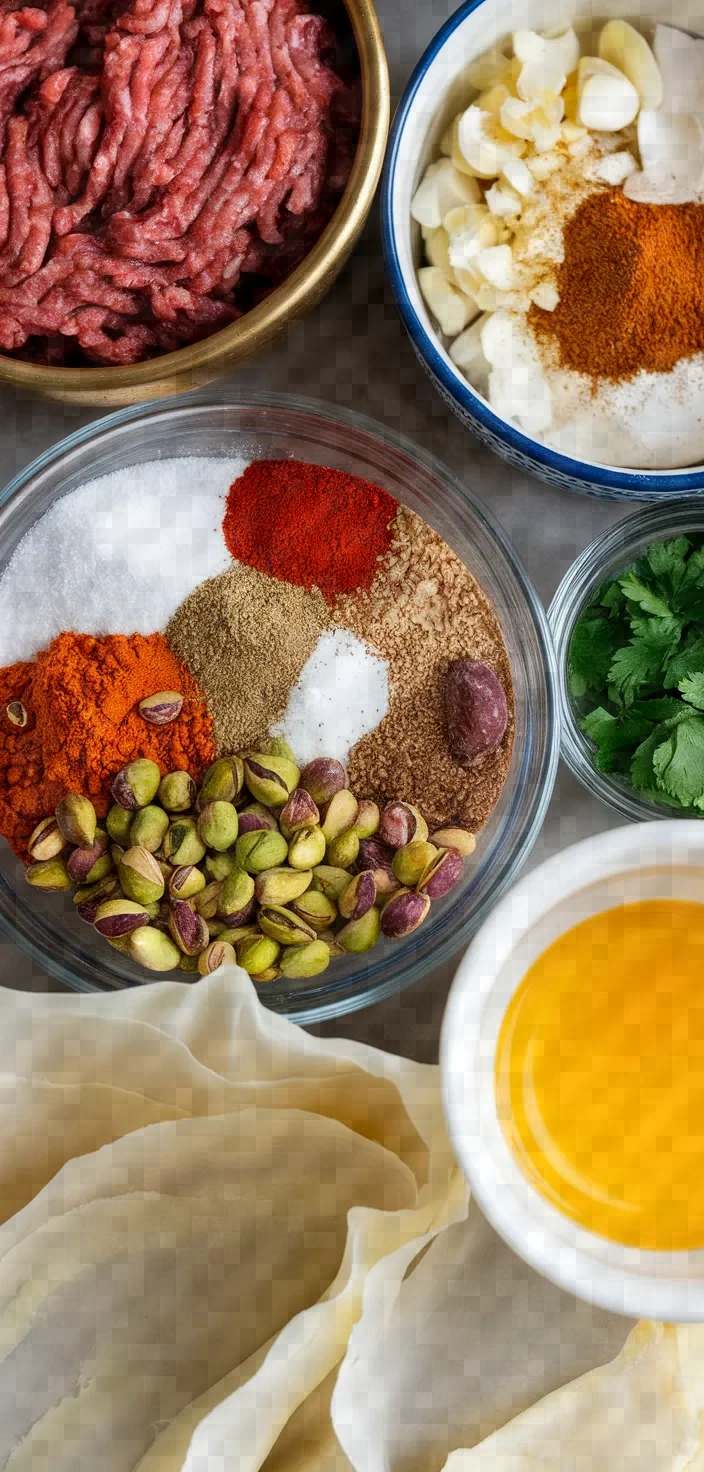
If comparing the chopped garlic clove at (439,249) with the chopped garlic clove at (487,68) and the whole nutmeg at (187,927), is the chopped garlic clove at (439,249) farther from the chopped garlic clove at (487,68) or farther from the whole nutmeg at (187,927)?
the whole nutmeg at (187,927)

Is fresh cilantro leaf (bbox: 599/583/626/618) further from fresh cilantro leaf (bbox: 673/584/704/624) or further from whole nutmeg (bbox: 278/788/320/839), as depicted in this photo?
whole nutmeg (bbox: 278/788/320/839)

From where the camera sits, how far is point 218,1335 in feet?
2.95

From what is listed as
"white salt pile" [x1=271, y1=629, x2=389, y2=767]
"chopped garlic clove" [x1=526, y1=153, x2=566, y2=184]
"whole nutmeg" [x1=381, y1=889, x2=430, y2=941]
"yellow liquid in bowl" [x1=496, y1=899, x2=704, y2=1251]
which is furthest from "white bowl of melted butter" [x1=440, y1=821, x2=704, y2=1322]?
"chopped garlic clove" [x1=526, y1=153, x2=566, y2=184]

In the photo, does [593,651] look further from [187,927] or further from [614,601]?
[187,927]

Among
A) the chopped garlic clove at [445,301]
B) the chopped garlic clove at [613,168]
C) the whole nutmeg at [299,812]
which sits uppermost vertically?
the chopped garlic clove at [613,168]

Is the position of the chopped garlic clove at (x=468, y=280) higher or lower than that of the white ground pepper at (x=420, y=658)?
higher

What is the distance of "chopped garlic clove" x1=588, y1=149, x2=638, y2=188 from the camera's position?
3.31 ft

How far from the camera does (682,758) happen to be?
1.03 m

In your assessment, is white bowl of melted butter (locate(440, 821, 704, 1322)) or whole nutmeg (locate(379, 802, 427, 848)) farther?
whole nutmeg (locate(379, 802, 427, 848))

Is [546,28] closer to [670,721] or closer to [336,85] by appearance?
[336,85]

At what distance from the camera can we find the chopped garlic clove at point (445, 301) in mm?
1024

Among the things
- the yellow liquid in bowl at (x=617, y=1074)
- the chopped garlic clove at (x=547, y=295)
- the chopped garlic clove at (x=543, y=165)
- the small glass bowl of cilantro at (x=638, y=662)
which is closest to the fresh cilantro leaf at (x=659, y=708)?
the small glass bowl of cilantro at (x=638, y=662)

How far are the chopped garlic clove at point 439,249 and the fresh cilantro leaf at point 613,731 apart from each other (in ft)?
1.31

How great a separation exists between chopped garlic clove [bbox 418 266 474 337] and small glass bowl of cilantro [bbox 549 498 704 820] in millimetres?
235
